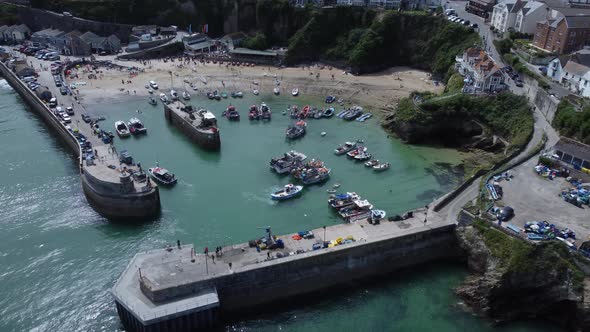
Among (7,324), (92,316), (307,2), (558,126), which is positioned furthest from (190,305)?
(307,2)

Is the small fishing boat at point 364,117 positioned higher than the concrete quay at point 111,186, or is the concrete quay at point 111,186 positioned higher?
the small fishing boat at point 364,117

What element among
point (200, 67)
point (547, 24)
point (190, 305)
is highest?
point (547, 24)

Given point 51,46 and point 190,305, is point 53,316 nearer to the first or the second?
point 190,305

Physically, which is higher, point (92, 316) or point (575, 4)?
point (575, 4)

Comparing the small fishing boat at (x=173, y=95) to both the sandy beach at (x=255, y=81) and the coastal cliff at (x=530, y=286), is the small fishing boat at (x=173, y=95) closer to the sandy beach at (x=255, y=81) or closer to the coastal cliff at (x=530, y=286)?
the sandy beach at (x=255, y=81)

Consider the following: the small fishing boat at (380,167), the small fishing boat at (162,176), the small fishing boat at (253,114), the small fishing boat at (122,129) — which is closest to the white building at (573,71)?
the small fishing boat at (380,167)

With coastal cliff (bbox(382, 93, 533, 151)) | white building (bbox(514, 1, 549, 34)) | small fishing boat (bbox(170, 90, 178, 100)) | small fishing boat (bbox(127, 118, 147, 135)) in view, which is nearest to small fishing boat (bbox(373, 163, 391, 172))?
coastal cliff (bbox(382, 93, 533, 151))
